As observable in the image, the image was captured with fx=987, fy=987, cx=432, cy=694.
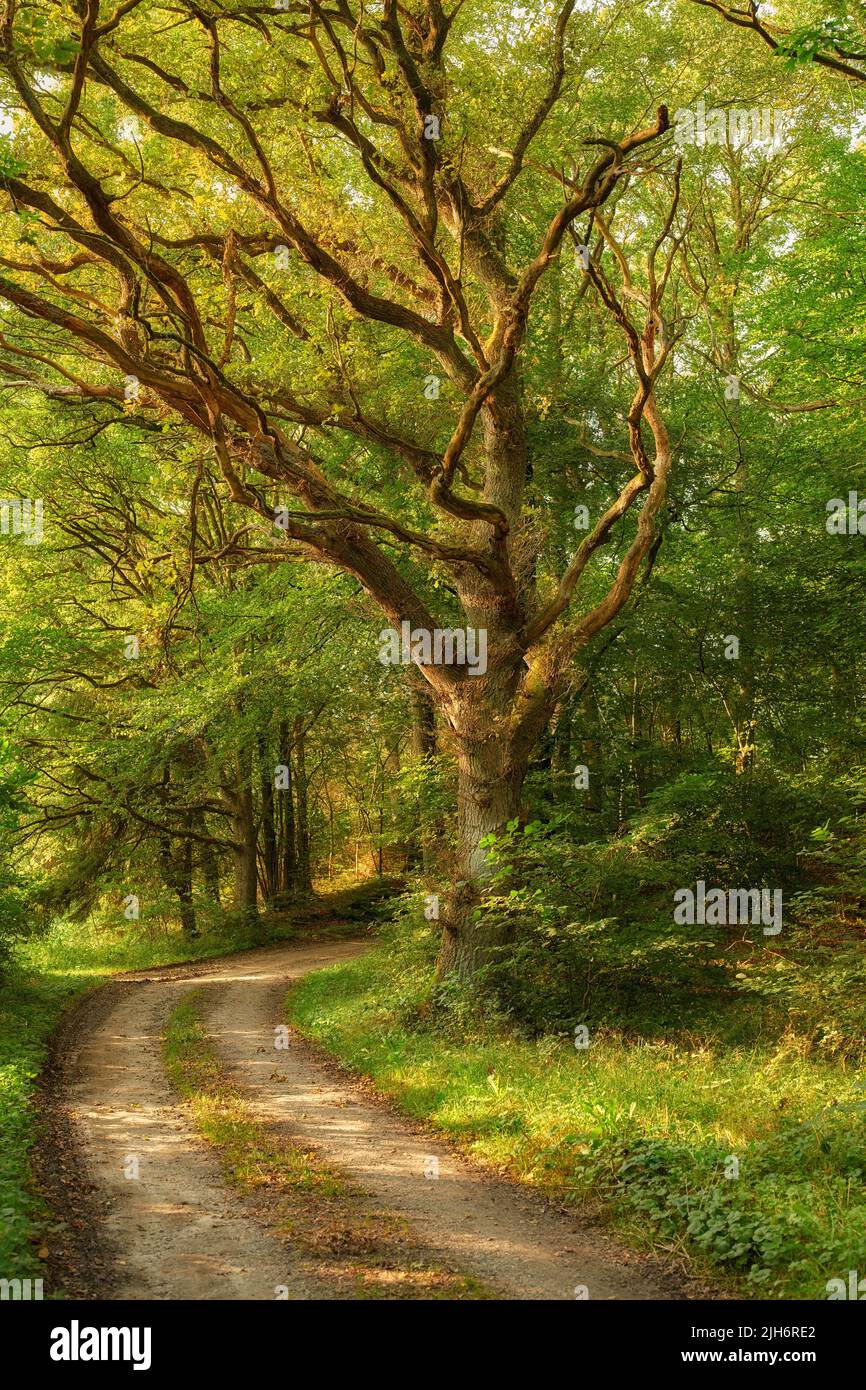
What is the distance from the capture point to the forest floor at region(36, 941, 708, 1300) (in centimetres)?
535

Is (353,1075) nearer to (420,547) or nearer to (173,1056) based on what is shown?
(173,1056)

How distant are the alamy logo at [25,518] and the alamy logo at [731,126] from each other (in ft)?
46.5

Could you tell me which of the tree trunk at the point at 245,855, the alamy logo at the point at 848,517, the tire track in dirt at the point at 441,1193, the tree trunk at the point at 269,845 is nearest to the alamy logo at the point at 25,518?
the tree trunk at the point at 245,855

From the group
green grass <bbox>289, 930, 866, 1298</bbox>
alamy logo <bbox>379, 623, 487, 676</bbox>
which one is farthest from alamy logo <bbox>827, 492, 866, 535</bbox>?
green grass <bbox>289, 930, 866, 1298</bbox>

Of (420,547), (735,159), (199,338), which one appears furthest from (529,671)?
(735,159)

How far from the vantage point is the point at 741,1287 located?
523 cm

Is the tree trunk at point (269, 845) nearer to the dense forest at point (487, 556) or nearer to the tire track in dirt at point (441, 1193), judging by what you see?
the dense forest at point (487, 556)

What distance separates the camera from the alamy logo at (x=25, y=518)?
67.1 ft

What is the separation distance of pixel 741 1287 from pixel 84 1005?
11.6 m

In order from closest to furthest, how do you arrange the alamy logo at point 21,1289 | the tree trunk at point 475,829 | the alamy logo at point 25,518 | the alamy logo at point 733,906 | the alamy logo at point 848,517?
1. the alamy logo at point 21,1289
2. the tree trunk at point 475,829
3. the alamy logo at point 733,906
4. the alamy logo at point 848,517
5. the alamy logo at point 25,518
